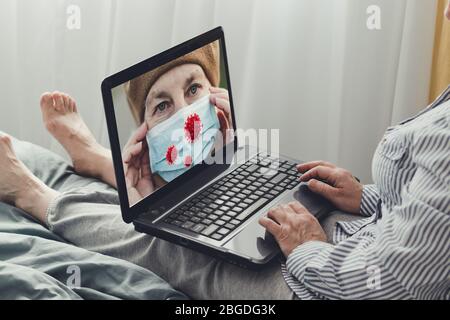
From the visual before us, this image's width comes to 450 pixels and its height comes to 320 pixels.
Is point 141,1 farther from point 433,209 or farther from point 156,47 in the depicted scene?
point 433,209

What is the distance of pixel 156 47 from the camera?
1808mm

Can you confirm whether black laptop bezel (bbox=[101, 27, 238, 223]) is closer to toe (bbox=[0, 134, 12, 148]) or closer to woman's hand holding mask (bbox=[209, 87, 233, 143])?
woman's hand holding mask (bbox=[209, 87, 233, 143])

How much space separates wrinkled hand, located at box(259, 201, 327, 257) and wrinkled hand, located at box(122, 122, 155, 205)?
7.6 inches

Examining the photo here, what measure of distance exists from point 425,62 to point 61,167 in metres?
0.83

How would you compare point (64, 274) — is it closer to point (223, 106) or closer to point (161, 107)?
point (161, 107)

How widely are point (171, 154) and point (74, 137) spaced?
1.38 feet

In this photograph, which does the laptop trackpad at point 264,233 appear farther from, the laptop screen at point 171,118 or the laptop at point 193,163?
the laptop screen at point 171,118

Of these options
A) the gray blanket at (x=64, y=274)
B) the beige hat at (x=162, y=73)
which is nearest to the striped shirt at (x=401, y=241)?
the gray blanket at (x=64, y=274)

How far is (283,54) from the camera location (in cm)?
172

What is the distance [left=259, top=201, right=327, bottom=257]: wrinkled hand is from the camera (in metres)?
1.04

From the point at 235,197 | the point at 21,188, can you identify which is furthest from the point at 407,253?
the point at 21,188

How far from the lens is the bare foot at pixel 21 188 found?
1.24 metres

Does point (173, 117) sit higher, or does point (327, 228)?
point (173, 117)

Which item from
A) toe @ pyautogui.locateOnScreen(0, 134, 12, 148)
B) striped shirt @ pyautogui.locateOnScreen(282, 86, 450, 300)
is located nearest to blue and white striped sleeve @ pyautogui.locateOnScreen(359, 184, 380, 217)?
striped shirt @ pyautogui.locateOnScreen(282, 86, 450, 300)
